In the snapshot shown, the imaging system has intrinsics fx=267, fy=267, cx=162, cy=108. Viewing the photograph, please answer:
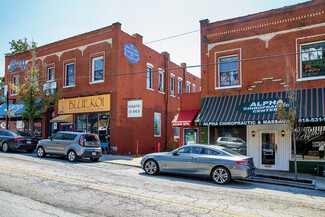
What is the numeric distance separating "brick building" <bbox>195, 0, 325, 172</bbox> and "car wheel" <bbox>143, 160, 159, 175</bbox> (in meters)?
4.26

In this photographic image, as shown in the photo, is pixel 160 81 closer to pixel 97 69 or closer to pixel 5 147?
pixel 97 69

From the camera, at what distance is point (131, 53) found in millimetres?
20953

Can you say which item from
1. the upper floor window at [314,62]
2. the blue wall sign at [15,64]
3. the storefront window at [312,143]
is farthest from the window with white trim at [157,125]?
the blue wall sign at [15,64]

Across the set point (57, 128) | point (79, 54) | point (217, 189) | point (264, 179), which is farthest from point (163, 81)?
point (217, 189)

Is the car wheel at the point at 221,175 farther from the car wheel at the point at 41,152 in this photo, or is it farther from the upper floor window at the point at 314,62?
the car wheel at the point at 41,152

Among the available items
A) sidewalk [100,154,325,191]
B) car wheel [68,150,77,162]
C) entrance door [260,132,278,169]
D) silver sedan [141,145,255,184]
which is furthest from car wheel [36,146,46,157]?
entrance door [260,132,278,169]

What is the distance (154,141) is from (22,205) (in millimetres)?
16875

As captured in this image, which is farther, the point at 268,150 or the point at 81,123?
the point at 81,123

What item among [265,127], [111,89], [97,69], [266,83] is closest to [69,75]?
[97,69]

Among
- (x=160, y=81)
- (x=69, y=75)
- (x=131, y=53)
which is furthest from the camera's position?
(x=160, y=81)

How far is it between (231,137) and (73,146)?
856cm

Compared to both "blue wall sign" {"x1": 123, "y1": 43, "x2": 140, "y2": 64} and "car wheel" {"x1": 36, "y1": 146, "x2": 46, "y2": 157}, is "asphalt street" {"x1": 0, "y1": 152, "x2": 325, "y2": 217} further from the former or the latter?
"blue wall sign" {"x1": 123, "y1": 43, "x2": 140, "y2": 64}

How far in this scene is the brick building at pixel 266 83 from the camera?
1282cm

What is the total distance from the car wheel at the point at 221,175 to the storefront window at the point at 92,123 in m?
12.4
